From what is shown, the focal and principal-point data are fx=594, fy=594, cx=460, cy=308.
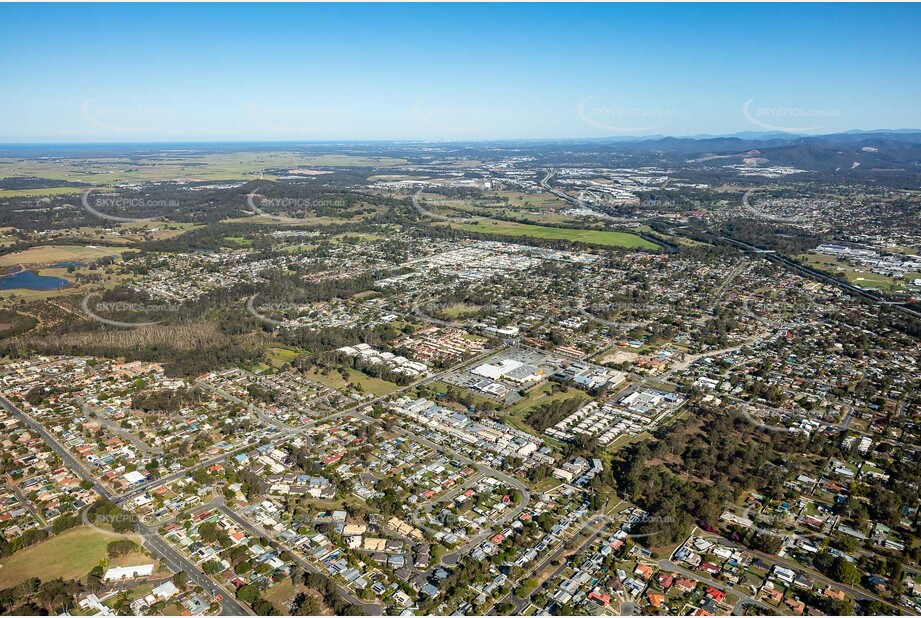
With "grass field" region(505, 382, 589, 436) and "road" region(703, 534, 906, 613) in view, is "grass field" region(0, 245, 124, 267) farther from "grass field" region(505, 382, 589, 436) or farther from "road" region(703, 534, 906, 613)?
"road" region(703, 534, 906, 613)

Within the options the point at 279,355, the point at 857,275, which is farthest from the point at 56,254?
→ the point at 857,275

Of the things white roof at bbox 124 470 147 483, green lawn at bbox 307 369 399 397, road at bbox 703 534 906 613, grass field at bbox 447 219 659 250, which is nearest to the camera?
road at bbox 703 534 906 613

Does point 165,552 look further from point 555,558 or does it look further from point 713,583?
point 713,583

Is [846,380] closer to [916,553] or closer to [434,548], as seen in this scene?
[916,553]

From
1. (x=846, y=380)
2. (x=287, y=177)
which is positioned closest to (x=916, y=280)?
(x=846, y=380)

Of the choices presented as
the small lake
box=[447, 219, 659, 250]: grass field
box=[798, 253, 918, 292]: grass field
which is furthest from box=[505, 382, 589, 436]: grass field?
the small lake

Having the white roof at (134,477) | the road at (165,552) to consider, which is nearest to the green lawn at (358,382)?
the white roof at (134,477)

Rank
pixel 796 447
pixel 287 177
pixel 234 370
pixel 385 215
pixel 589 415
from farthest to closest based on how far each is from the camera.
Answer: pixel 287 177 < pixel 385 215 < pixel 234 370 < pixel 589 415 < pixel 796 447

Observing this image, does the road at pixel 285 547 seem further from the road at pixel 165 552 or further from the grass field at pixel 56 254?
the grass field at pixel 56 254
